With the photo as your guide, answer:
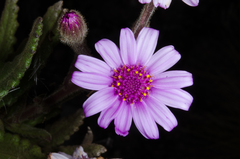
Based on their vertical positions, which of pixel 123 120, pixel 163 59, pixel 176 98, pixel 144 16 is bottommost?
pixel 123 120

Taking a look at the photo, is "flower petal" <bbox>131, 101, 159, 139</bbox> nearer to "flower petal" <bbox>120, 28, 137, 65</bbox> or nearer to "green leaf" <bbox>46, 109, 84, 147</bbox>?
"flower petal" <bbox>120, 28, 137, 65</bbox>

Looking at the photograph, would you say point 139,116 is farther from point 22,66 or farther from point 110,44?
point 22,66

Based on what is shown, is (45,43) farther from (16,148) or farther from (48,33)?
(16,148)

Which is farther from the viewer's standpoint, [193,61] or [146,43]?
[193,61]

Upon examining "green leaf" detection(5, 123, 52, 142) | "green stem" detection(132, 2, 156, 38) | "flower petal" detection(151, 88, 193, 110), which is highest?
"green stem" detection(132, 2, 156, 38)

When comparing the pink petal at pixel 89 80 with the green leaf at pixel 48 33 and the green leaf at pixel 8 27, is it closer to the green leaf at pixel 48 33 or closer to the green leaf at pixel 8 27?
the green leaf at pixel 48 33

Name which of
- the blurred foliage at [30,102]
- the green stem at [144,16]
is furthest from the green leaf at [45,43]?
the green stem at [144,16]

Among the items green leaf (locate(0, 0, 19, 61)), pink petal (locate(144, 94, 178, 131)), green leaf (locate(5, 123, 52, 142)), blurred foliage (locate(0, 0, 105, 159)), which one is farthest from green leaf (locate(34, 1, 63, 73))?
pink petal (locate(144, 94, 178, 131))

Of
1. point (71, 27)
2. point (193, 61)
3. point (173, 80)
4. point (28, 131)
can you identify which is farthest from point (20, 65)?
point (193, 61)
